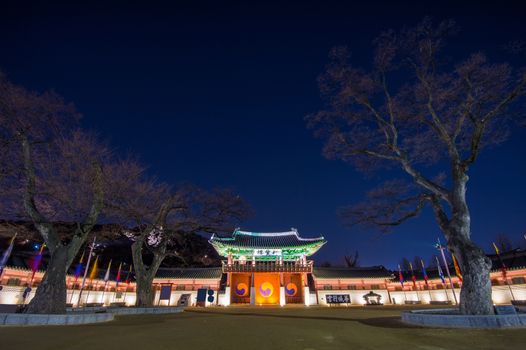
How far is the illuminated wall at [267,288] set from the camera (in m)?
29.9

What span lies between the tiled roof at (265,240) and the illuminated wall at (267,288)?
362 centimetres

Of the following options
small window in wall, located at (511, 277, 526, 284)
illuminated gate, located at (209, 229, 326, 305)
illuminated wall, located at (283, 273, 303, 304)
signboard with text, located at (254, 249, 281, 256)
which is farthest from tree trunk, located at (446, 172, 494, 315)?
signboard with text, located at (254, 249, 281, 256)

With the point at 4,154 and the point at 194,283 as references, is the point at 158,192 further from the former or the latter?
the point at 194,283

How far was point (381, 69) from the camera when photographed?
1068 cm

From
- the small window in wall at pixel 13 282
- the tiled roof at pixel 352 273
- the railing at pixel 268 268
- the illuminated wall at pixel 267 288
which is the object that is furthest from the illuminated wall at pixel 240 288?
the small window in wall at pixel 13 282

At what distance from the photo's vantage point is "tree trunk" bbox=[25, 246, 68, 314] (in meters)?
8.25

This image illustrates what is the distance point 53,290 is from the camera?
8.57 metres

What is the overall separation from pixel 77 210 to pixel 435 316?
1308 centimetres

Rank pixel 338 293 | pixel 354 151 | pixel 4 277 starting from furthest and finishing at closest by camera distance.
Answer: pixel 338 293 → pixel 4 277 → pixel 354 151

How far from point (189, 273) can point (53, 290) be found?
25522mm

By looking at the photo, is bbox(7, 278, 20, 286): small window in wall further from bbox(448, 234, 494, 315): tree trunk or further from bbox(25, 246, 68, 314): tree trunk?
bbox(448, 234, 494, 315): tree trunk

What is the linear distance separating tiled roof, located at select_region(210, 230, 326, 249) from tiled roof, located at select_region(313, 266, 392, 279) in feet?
14.2

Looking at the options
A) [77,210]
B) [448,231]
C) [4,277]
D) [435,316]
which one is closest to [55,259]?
[77,210]

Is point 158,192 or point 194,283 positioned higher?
point 158,192
